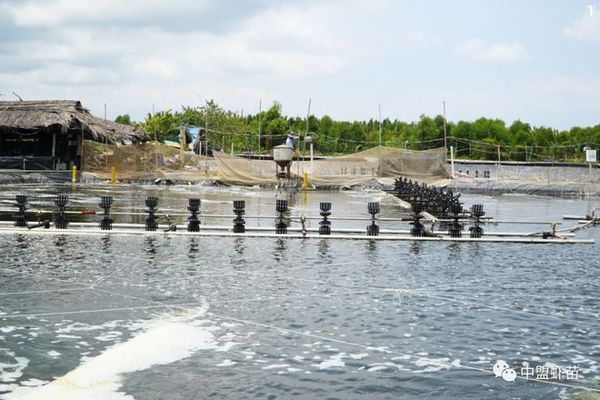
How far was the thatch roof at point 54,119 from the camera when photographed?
140ft

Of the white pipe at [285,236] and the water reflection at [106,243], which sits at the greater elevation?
the white pipe at [285,236]

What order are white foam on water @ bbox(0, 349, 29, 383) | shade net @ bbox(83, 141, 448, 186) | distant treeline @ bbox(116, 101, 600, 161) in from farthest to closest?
distant treeline @ bbox(116, 101, 600, 161), shade net @ bbox(83, 141, 448, 186), white foam on water @ bbox(0, 349, 29, 383)

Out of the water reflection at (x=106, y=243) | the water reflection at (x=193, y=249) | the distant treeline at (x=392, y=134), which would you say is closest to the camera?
the water reflection at (x=193, y=249)

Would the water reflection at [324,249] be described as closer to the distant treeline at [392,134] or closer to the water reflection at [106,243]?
the water reflection at [106,243]

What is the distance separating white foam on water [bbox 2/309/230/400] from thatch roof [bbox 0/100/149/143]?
3723cm

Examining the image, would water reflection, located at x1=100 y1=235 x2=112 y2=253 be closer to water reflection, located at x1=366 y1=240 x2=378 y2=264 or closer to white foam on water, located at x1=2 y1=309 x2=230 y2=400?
water reflection, located at x1=366 y1=240 x2=378 y2=264

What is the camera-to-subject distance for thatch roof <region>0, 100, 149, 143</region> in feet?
140

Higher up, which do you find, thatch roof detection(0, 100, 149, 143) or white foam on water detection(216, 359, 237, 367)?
thatch roof detection(0, 100, 149, 143)

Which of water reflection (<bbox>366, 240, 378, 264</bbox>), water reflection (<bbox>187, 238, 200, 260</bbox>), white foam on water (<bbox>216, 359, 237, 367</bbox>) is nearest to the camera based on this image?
white foam on water (<bbox>216, 359, 237, 367</bbox>)

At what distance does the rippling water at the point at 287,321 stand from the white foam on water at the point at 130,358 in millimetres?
21

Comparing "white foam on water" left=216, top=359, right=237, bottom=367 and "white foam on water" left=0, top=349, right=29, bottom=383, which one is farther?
"white foam on water" left=216, top=359, right=237, bottom=367

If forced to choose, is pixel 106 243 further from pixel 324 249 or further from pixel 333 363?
pixel 333 363

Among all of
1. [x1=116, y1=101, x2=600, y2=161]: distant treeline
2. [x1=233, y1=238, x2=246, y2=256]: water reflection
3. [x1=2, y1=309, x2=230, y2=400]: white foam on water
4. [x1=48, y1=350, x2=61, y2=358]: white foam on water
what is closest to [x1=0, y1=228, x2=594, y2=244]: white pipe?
[x1=233, y1=238, x2=246, y2=256]: water reflection

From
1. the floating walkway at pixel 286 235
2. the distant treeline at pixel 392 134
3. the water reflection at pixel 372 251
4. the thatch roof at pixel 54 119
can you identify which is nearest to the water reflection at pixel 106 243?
the floating walkway at pixel 286 235
